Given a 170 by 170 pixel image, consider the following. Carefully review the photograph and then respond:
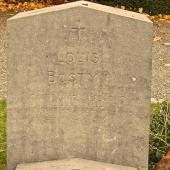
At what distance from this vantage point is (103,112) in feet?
16.6

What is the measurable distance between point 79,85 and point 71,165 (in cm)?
59

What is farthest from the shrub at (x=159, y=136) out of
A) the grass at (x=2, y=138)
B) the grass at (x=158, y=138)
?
the grass at (x=2, y=138)

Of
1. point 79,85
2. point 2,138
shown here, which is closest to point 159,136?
point 79,85

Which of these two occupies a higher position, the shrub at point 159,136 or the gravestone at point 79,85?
the gravestone at point 79,85

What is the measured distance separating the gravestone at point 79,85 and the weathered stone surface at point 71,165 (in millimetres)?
85

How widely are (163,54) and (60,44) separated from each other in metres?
5.72

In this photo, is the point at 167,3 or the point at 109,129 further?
the point at 167,3

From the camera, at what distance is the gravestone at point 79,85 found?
4.89 meters

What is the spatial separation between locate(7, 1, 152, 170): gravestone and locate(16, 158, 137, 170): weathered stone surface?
0.28ft

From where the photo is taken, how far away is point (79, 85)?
5.02 meters

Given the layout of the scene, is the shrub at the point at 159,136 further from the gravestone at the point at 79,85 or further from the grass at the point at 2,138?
the grass at the point at 2,138

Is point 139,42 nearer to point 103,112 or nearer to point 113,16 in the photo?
point 113,16

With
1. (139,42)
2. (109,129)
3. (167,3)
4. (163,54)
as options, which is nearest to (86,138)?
(109,129)

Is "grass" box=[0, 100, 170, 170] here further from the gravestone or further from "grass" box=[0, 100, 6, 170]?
the gravestone
